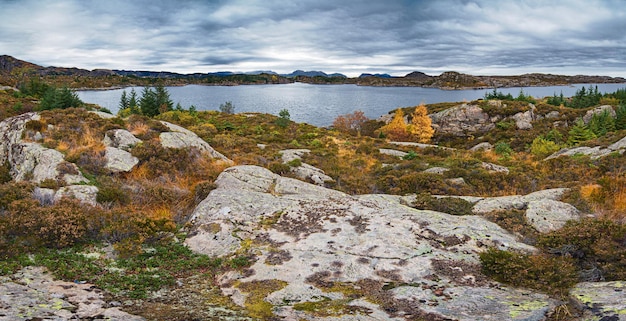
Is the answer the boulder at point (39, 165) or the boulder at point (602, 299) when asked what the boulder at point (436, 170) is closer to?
the boulder at point (602, 299)

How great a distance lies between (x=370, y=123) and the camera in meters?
91.9

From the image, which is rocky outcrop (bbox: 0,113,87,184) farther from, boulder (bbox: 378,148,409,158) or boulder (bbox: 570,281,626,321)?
boulder (bbox: 378,148,409,158)

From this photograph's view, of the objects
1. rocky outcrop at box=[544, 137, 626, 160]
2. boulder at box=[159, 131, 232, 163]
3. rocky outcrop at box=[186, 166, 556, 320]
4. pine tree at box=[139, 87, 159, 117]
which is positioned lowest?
rocky outcrop at box=[186, 166, 556, 320]

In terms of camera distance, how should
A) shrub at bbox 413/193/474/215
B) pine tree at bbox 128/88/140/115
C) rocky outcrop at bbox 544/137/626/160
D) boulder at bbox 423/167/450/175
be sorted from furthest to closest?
pine tree at bbox 128/88/140/115
rocky outcrop at bbox 544/137/626/160
boulder at bbox 423/167/450/175
shrub at bbox 413/193/474/215

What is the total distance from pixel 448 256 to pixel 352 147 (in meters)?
25.5

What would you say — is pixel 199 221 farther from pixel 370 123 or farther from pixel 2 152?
pixel 370 123

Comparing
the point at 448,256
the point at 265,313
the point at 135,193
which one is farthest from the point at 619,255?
the point at 135,193

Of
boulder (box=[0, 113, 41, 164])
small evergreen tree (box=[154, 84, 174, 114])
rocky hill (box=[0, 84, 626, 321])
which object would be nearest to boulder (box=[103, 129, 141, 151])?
rocky hill (box=[0, 84, 626, 321])

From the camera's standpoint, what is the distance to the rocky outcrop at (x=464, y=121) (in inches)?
2862

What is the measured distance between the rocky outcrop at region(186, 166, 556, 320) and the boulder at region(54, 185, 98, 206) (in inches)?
145

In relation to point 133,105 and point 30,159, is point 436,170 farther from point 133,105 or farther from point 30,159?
point 133,105

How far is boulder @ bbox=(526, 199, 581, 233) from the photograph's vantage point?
33.9 feet

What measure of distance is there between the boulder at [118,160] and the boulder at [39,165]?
5.01ft

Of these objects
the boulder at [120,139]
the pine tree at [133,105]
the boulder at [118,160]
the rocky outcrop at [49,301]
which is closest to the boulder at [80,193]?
the boulder at [118,160]
